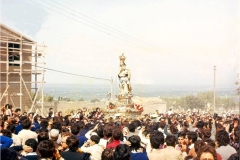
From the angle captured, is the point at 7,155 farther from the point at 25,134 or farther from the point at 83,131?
the point at 83,131

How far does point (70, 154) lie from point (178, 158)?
1.62m

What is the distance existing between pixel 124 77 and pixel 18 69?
637cm

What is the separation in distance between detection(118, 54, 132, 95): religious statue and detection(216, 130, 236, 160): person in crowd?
1353 cm

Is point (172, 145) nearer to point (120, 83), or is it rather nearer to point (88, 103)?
point (120, 83)

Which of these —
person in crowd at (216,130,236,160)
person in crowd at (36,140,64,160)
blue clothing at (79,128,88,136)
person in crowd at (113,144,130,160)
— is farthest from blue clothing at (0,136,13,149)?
person in crowd at (216,130,236,160)

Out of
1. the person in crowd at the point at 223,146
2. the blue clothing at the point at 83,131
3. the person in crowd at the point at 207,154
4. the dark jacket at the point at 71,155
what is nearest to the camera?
the person in crowd at the point at 207,154

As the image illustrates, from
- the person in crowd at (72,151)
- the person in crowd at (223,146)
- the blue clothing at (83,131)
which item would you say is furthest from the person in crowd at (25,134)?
the person in crowd at (223,146)

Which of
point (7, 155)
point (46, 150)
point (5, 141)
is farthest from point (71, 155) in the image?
point (7, 155)

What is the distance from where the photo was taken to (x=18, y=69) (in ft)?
64.0

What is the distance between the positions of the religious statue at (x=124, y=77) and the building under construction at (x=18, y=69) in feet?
14.9

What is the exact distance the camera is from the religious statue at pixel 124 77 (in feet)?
61.5

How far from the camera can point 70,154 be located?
4910 mm

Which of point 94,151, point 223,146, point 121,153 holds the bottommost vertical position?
point 94,151

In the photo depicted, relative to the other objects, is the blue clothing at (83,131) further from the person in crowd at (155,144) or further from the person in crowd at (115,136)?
the person in crowd at (155,144)
